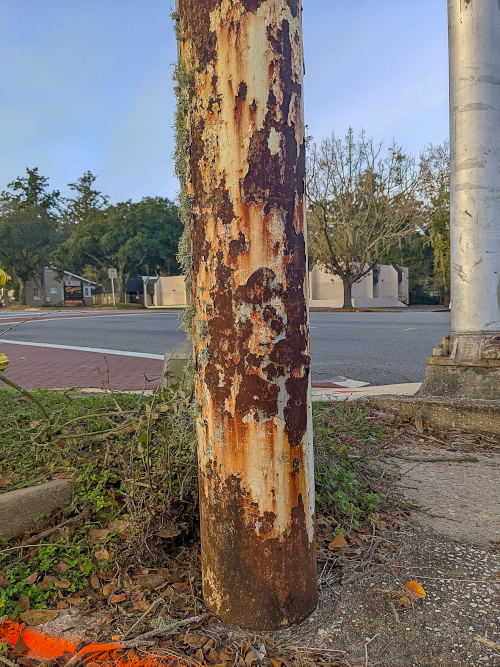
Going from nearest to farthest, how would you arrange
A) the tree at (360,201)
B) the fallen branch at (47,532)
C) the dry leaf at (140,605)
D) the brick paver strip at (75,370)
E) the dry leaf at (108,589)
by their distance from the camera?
the dry leaf at (140,605), the dry leaf at (108,589), the fallen branch at (47,532), the brick paver strip at (75,370), the tree at (360,201)

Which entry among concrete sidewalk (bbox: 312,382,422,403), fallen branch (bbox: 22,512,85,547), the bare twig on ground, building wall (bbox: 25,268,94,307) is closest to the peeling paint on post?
the bare twig on ground

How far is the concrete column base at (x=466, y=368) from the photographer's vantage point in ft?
12.6

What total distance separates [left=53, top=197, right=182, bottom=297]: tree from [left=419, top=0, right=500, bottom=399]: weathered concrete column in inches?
1632

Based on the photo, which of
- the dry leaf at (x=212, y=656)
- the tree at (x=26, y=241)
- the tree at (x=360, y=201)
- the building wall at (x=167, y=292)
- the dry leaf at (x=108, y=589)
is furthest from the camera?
the tree at (x=26, y=241)

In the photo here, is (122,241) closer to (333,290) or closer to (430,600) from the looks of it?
(333,290)

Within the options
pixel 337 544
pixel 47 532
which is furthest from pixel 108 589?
pixel 337 544

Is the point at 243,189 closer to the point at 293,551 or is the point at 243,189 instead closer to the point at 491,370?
the point at 293,551

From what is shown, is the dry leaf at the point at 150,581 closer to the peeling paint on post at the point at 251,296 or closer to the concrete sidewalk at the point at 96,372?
the peeling paint on post at the point at 251,296

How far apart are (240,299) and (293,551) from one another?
844mm

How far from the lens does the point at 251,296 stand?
5.16ft

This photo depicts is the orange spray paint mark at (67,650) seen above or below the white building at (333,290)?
below

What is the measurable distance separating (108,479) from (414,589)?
56.8 inches

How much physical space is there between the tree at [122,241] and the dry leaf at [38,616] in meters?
43.6

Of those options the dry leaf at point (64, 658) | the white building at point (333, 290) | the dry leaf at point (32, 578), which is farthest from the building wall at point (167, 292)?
the dry leaf at point (64, 658)
